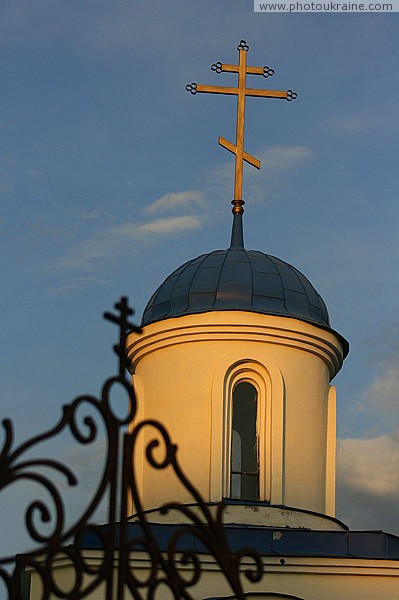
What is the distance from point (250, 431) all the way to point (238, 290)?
159 cm

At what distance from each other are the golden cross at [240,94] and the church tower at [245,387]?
117 centimetres

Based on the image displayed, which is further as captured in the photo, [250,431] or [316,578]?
[250,431]

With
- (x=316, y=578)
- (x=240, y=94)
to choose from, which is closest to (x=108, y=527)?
(x=316, y=578)

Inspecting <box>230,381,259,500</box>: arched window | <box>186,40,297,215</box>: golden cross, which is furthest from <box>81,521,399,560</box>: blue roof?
<box>186,40,297,215</box>: golden cross

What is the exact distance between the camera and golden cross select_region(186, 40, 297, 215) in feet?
52.9

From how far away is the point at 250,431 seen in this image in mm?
14844

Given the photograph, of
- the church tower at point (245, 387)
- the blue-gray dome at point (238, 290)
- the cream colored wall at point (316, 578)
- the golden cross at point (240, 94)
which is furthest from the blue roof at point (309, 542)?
the golden cross at point (240, 94)

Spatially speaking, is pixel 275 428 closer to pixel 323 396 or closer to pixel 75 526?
pixel 323 396

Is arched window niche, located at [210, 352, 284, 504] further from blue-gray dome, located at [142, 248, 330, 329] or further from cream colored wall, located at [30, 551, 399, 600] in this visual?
cream colored wall, located at [30, 551, 399, 600]

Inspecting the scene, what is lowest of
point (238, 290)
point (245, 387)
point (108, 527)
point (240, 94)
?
point (108, 527)

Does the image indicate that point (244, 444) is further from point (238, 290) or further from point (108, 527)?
point (108, 527)

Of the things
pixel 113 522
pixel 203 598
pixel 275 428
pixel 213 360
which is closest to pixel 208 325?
pixel 213 360

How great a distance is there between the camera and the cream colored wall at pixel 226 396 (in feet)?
46.5

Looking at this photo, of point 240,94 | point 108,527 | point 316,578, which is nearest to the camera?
point 108,527
